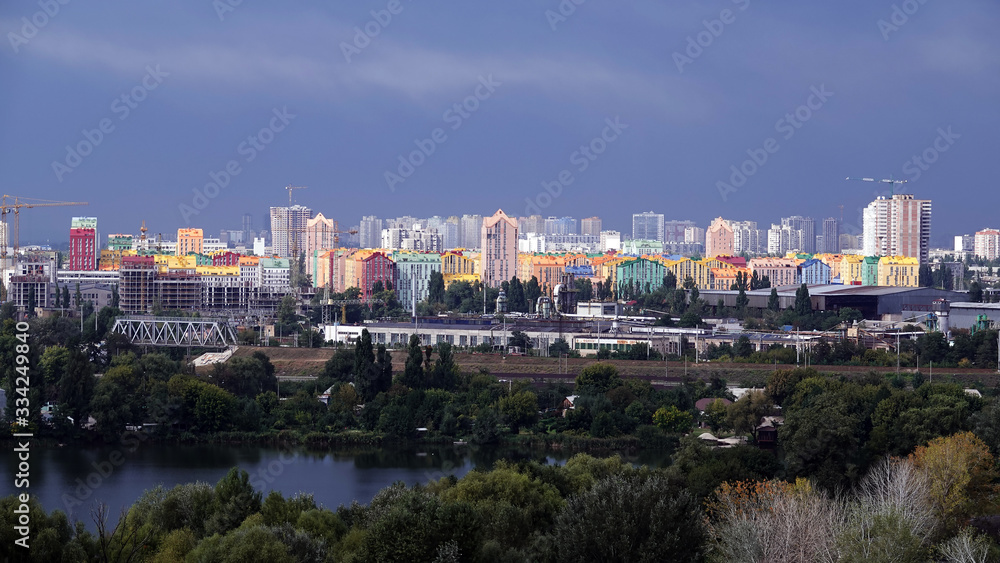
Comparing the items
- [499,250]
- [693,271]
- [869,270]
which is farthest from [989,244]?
[499,250]

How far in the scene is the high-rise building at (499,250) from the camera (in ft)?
85.6

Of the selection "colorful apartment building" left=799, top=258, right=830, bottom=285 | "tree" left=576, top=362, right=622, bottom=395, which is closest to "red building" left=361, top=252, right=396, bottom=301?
"colorful apartment building" left=799, top=258, right=830, bottom=285

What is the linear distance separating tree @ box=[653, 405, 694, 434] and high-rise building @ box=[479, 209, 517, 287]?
17157 mm

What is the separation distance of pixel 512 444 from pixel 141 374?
3080 mm

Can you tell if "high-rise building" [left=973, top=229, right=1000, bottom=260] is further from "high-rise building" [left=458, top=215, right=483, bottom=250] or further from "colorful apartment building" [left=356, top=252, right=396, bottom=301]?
"colorful apartment building" [left=356, top=252, right=396, bottom=301]

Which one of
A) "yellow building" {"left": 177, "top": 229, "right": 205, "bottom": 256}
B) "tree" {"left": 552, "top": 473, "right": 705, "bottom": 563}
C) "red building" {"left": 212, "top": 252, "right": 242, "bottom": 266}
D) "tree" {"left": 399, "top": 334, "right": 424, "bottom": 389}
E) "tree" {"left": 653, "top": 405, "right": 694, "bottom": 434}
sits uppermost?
"yellow building" {"left": 177, "top": 229, "right": 205, "bottom": 256}

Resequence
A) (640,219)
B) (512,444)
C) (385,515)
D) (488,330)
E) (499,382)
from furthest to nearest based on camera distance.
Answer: (640,219)
(488,330)
(499,382)
(512,444)
(385,515)

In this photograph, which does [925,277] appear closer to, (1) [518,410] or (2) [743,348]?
(2) [743,348]

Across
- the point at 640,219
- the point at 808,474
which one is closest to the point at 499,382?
the point at 808,474

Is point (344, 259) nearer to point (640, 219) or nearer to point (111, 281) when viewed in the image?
point (111, 281)

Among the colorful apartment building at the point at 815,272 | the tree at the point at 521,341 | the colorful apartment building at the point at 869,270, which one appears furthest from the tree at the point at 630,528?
the colorful apartment building at the point at 815,272

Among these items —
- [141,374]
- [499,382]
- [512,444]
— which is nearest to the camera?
[512,444]

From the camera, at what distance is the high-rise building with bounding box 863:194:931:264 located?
28.5 m

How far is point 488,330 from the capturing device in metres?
15.0
